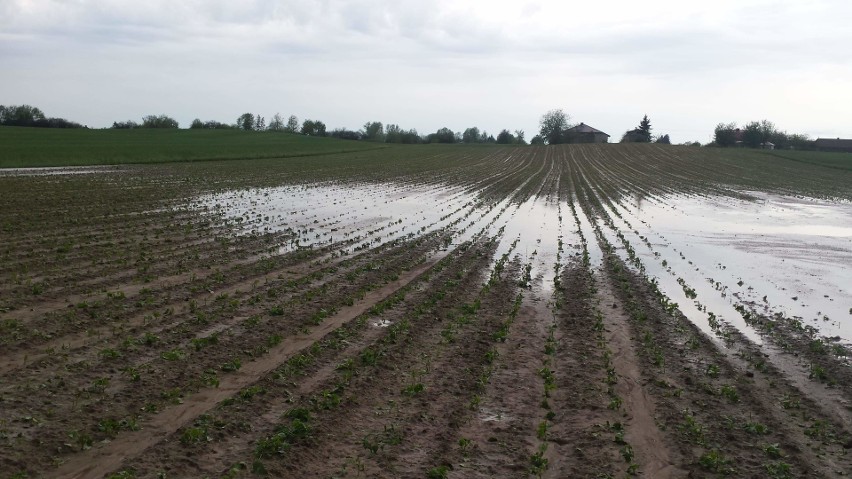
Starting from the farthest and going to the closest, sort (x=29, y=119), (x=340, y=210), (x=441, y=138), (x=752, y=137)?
(x=441, y=138) < (x=752, y=137) < (x=29, y=119) < (x=340, y=210)

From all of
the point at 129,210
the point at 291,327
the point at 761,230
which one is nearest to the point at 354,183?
the point at 129,210

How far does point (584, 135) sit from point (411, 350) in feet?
499

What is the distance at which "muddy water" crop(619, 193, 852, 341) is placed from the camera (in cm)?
1329

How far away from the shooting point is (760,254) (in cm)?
1902

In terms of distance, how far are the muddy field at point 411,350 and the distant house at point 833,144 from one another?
135167 mm

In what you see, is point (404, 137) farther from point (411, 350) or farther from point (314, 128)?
point (411, 350)

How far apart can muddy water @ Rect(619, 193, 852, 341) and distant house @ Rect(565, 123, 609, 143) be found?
4722 inches

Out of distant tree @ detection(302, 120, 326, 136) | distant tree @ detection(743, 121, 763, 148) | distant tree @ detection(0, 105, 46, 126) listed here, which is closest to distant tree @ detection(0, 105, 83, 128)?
distant tree @ detection(0, 105, 46, 126)

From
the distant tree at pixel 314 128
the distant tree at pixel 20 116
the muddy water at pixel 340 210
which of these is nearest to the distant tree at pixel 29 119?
the distant tree at pixel 20 116

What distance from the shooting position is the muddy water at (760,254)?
43.6 feet

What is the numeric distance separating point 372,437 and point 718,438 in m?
3.90

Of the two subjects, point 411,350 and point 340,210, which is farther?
point 340,210

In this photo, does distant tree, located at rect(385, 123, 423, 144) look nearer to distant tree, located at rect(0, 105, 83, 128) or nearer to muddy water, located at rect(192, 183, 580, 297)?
distant tree, located at rect(0, 105, 83, 128)

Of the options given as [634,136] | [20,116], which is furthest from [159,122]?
[634,136]
